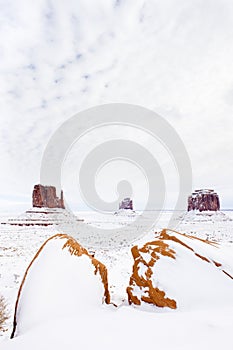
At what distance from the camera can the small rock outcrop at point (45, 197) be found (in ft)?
246

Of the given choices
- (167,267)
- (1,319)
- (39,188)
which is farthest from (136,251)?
(39,188)

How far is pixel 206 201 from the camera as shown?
271 ft

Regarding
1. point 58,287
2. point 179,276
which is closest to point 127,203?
point 179,276

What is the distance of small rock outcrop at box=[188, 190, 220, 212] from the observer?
270ft

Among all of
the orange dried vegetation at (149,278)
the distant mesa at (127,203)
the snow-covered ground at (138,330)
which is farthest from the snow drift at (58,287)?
the distant mesa at (127,203)

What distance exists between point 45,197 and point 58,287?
78.7 m

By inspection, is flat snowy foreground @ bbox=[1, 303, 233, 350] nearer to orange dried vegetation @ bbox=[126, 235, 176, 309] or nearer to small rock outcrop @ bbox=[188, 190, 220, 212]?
orange dried vegetation @ bbox=[126, 235, 176, 309]

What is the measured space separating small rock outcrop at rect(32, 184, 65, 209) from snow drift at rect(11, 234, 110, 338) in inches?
2893

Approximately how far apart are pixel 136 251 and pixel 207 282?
199cm

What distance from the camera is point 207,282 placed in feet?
15.3

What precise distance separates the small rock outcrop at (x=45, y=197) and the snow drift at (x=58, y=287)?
7349 cm

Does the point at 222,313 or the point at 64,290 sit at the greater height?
the point at 64,290

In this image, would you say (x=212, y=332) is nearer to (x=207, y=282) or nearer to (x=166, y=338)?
(x=166, y=338)

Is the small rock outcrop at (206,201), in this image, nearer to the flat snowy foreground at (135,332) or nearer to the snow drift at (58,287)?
the snow drift at (58,287)
